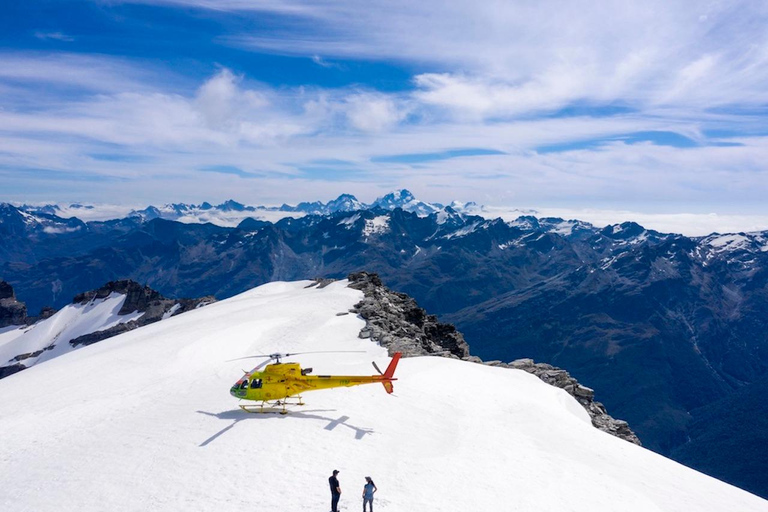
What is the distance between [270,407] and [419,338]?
37570mm

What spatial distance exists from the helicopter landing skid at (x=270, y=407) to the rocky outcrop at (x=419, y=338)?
68.9ft

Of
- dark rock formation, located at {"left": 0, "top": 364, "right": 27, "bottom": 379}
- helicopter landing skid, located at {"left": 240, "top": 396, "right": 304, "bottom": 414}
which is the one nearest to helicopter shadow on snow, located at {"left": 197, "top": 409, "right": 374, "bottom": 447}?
helicopter landing skid, located at {"left": 240, "top": 396, "right": 304, "bottom": 414}

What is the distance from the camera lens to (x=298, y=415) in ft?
108

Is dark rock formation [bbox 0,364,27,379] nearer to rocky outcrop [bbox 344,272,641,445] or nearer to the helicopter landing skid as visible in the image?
rocky outcrop [bbox 344,272,641,445]

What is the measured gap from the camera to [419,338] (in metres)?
69.2

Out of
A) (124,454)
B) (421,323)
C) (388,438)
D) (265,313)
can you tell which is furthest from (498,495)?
(421,323)

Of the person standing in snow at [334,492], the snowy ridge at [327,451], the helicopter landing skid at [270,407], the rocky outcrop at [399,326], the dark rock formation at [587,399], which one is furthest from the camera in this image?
the rocky outcrop at [399,326]

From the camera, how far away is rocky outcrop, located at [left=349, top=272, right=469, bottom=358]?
59.0 m

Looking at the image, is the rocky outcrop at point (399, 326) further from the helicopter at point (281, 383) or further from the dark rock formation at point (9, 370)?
the dark rock formation at point (9, 370)

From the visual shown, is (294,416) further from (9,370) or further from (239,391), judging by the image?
(9,370)

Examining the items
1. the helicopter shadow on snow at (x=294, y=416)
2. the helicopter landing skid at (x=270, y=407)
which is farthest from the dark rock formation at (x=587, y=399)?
the helicopter landing skid at (x=270, y=407)

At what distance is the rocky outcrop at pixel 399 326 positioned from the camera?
59.0 m

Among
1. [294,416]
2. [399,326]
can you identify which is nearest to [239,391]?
[294,416]

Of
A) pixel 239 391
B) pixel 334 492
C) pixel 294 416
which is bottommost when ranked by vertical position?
pixel 294 416
